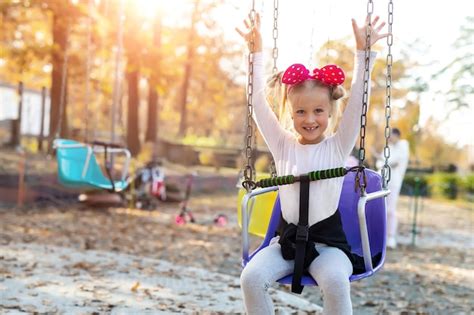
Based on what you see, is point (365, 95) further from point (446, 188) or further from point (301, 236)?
point (446, 188)

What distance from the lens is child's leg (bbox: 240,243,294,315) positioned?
2619 mm

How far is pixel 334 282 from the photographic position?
2.55 m

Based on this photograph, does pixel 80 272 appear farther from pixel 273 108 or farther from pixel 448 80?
pixel 448 80

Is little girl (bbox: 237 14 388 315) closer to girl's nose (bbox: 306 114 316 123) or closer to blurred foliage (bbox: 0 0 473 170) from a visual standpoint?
girl's nose (bbox: 306 114 316 123)

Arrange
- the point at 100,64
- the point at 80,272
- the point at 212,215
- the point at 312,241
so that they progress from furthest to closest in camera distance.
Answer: the point at 100,64
the point at 212,215
the point at 80,272
the point at 312,241

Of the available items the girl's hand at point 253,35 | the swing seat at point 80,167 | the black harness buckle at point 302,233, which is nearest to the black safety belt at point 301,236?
the black harness buckle at point 302,233

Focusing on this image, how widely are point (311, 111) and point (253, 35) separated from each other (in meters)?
0.55

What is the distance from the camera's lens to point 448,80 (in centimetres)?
1457

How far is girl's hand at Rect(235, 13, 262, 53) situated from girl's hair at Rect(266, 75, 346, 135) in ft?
0.54

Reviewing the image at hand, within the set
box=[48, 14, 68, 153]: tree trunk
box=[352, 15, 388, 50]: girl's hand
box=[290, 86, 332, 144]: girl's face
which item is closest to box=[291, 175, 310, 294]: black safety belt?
box=[290, 86, 332, 144]: girl's face

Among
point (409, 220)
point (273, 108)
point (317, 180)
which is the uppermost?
point (273, 108)

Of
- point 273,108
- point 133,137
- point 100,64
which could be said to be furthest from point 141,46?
point 273,108


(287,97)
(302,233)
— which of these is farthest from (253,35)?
(302,233)

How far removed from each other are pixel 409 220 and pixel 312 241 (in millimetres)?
10291
